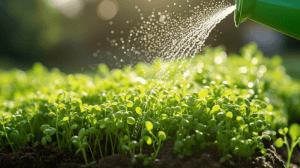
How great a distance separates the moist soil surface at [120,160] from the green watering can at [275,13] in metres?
0.94

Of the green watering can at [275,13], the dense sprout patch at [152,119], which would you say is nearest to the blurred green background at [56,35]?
the dense sprout patch at [152,119]

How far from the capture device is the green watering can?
1.84 meters

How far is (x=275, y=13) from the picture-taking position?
1.90m

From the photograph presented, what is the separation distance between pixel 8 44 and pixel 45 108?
34.4 feet

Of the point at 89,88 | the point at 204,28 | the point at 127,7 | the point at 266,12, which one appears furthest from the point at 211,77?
the point at 127,7

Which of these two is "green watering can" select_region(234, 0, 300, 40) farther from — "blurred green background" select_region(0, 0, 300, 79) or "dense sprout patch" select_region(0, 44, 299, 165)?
"blurred green background" select_region(0, 0, 300, 79)

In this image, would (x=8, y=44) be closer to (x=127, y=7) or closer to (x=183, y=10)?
(x=127, y=7)

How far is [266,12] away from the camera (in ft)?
6.33

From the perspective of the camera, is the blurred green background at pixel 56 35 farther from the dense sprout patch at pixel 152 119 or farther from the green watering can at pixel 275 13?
the green watering can at pixel 275 13

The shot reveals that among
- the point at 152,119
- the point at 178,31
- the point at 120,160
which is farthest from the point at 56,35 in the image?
the point at 120,160

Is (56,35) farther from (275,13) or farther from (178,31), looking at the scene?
(275,13)

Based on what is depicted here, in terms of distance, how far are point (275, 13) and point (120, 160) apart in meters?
1.56

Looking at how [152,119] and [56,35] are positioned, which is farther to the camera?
[56,35]

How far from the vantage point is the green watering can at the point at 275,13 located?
72.6 inches
